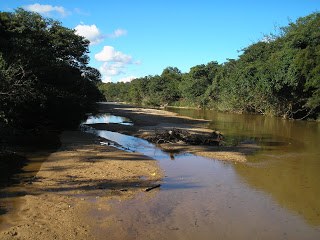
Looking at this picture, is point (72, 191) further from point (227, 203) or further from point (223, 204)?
point (227, 203)

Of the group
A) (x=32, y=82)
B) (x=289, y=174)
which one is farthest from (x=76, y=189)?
(x=32, y=82)

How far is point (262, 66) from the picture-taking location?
4509 cm

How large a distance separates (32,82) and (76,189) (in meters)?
12.0

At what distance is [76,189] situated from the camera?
11.6 meters

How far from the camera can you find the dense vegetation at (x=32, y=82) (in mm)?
19000

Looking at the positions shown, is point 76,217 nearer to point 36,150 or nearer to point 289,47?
point 36,150

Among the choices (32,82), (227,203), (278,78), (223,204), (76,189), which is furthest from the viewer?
(278,78)

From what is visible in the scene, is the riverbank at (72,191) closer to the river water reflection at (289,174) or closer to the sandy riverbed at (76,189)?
the sandy riverbed at (76,189)

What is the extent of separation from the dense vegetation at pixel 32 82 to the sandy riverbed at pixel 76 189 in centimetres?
392

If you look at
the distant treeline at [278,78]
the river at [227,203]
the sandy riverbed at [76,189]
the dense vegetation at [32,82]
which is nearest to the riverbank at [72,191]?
the sandy riverbed at [76,189]

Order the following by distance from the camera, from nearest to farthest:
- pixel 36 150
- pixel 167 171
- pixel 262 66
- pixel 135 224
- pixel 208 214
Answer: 1. pixel 135 224
2. pixel 208 214
3. pixel 167 171
4. pixel 36 150
5. pixel 262 66

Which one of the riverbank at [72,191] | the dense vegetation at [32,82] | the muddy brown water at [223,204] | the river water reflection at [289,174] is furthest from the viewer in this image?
the dense vegetation at [32,82]

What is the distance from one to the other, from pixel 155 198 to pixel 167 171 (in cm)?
406

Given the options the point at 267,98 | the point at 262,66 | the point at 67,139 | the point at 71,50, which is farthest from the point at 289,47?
the point at 67,139
